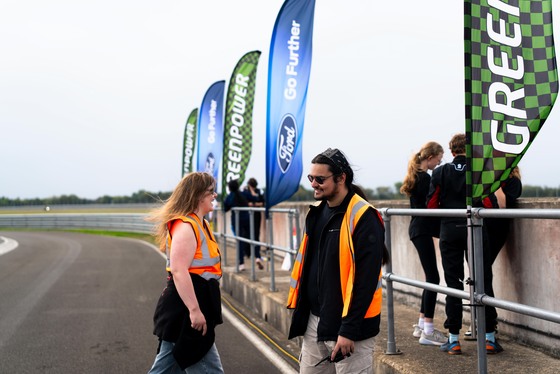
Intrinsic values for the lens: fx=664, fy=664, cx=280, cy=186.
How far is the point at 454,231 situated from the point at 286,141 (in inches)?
174

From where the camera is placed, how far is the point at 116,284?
12.1 metres

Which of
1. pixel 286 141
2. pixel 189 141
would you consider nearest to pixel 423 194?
pixel 286 141

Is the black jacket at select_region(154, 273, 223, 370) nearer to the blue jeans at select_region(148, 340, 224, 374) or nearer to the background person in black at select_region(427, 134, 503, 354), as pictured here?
the blue jeans at select_region(148, 340, 224, 374)

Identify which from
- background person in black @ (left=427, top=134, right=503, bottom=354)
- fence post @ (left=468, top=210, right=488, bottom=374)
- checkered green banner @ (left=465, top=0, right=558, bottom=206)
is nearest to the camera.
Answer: fence post @ (left=468, top=210, right=488, bottom=374)

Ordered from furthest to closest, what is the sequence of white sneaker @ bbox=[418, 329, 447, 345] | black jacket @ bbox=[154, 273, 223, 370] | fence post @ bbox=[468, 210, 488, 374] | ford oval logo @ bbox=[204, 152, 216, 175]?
ford oval logo @ bbox=[204, 152, 216, 175], white sneaker @ bbox=[418, 329, 447, 345], black jacket @ bbox=[154, 273, 223, 370], fence post @ bbox=[468, 210, 488, 374]

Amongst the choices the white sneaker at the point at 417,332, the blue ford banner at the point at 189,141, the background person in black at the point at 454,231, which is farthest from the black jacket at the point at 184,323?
the blue ford banner at the point at 189,141

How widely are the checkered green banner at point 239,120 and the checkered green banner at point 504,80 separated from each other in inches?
359

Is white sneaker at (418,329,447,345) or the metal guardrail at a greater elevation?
the metal guardrail

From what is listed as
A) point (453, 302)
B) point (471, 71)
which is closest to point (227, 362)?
point (453, 302)

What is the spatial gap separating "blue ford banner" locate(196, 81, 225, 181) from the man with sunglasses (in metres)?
13.4

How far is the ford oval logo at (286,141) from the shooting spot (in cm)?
919

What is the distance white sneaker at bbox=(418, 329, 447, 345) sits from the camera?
17.6 feet

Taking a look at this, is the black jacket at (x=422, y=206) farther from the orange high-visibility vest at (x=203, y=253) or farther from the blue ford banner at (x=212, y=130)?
the blue ford banner at (x=212, y=130)

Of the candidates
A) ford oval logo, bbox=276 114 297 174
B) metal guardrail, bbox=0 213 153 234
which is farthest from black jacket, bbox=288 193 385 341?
metal guardrail, bbox=0 213 153 234
